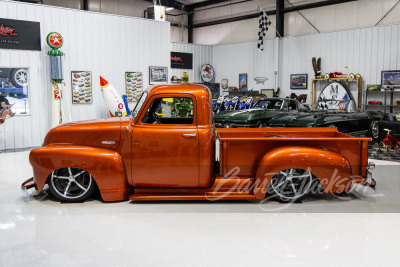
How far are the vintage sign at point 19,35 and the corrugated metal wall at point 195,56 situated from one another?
8298 mm

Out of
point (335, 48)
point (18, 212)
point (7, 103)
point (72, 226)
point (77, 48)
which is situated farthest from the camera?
point (335, 48)

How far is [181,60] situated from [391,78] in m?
8.83

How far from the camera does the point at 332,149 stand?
4355 millimetres

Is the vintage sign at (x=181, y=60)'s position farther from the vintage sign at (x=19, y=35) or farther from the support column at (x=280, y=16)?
the vintage sign at (x=19, y=35)

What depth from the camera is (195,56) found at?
17797mm

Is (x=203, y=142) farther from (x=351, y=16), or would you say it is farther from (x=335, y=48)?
(x=351, y=16)

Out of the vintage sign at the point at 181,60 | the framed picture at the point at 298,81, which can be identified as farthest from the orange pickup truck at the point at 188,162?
the vintage sign at the point at 181,60

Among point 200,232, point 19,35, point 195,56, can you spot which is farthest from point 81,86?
point 195,56

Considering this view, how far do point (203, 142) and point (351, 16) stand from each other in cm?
1226

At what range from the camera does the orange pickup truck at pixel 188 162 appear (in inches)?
169

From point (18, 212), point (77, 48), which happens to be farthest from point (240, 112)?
point (18, 212)

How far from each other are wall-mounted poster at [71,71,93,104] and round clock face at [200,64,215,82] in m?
8.71

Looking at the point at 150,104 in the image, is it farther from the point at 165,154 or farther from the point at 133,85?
the point at 133,85

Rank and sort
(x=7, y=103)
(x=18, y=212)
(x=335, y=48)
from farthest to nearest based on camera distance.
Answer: (x=335, y=48) → (x=7, y=103) → (x=18, y=212)
